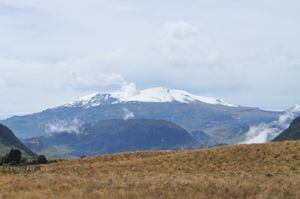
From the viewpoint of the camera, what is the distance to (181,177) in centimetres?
3741

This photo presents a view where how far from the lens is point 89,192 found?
2552 centimetres

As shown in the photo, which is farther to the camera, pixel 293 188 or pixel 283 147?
pixel 283 147

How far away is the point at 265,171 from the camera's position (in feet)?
140

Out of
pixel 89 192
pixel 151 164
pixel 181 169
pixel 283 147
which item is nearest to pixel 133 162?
pixel 151 164

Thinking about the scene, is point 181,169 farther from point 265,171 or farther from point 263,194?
point 263,194

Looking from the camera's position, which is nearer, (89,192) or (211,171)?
(89,192)

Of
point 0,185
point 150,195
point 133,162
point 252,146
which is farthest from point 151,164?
point 150,195

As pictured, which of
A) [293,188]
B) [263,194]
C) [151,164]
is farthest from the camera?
[151,164]

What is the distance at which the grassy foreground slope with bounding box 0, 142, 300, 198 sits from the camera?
25.1 metres

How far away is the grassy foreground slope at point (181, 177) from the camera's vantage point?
987 inches

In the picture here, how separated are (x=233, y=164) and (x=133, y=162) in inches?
Result: 459

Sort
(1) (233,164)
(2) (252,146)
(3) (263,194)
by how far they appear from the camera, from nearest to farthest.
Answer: (3) (263,194)
(1) (233,164)
(2) (252,146)

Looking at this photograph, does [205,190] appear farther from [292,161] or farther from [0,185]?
[292,161]

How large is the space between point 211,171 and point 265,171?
209 inches
